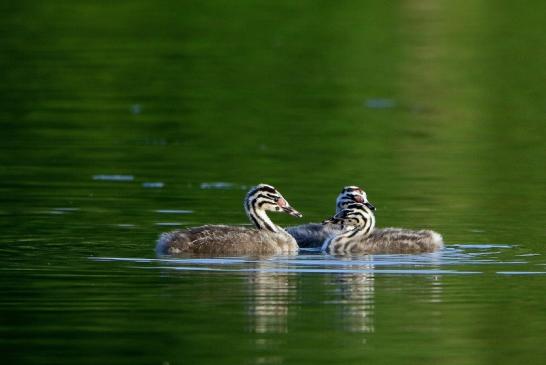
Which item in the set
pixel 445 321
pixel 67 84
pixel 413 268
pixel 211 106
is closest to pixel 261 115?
pixel 211 106

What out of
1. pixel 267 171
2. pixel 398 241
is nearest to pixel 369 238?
pixel 398 241

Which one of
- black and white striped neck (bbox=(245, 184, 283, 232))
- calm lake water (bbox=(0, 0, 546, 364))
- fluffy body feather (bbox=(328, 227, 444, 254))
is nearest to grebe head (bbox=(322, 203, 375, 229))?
fluffy body feather (bbox=(328, 227, 444, 254))

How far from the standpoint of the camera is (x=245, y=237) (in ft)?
53.3

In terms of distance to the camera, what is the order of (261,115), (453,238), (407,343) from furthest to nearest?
(261,115), (453,238), (407,343)

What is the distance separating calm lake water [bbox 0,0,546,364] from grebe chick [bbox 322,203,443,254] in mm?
218

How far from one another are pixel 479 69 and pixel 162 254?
2107cm

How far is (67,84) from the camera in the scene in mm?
31766

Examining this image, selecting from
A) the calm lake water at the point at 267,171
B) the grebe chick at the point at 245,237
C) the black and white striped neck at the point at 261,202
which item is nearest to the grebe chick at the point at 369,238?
the calm lake water at the point at 267,171

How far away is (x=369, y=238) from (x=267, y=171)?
5.52 metres

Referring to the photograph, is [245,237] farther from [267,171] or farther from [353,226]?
[267,171]

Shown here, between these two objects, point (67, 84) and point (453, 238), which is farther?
point (67, 84)

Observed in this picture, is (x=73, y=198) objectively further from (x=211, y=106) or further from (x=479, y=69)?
(x=479, y=69)

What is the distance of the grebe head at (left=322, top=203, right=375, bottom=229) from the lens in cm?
1706

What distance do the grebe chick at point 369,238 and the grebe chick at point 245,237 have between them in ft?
1.52
